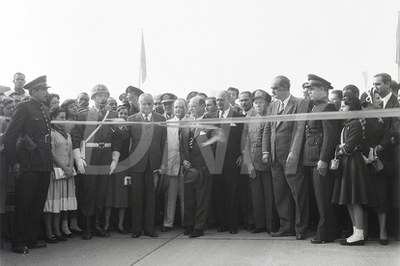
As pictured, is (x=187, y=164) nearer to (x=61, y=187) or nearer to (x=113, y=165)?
(x=113, y=165)

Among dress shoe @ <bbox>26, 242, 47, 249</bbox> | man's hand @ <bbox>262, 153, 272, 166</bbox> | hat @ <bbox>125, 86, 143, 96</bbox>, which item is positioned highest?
hat @ <bbox>125, 86, 143, 96</bbox>

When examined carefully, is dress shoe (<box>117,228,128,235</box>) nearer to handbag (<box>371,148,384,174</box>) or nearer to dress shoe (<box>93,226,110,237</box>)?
dress shoe (<box>93,226,110,237</box>)

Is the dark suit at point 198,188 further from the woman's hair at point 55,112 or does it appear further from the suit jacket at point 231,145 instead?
the woman's hair at point 55,112

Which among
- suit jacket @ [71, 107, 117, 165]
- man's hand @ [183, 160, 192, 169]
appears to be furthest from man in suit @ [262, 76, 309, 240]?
suit jacket @ [71, 107, 117, 165]

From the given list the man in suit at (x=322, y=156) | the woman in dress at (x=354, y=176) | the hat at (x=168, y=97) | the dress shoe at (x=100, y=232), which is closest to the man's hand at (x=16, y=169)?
the dress shoe at (x=100, y=232)

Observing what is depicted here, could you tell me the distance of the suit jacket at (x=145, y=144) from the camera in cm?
647

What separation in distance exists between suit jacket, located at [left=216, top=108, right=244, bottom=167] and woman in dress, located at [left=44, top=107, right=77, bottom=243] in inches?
79.9

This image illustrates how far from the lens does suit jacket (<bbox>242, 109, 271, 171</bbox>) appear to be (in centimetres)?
649

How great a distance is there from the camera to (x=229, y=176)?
6578mm

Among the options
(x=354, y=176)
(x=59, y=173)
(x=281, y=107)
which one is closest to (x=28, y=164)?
(x=59, y=173)

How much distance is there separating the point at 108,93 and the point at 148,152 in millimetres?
1198

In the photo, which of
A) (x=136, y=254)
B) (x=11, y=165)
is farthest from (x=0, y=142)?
(x=136, y=254)

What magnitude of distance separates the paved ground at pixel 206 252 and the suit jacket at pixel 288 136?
3.49 ft

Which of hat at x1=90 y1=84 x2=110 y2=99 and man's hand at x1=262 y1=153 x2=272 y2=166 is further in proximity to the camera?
hat at x1=90 y1=84 x2=110 y2=99
